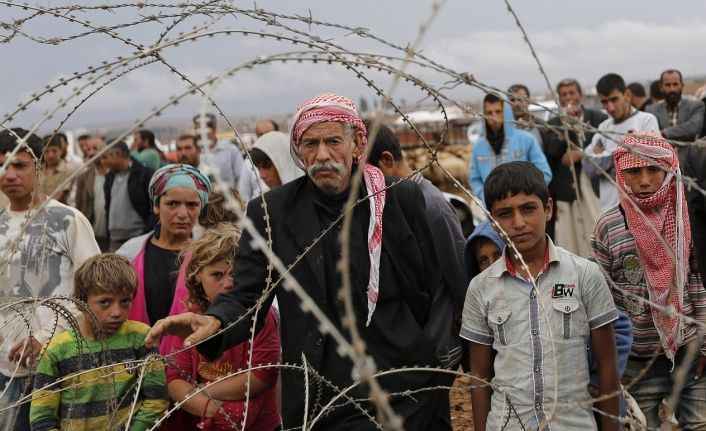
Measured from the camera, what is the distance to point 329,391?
3.10m

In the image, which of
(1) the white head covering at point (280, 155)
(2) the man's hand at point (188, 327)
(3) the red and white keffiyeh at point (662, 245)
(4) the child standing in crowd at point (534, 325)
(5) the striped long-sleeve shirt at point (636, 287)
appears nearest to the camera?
(2) the man's hand at point (188, 327)

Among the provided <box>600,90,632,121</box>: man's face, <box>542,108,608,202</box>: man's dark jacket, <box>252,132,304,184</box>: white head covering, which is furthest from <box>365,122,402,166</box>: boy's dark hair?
<box>542,108,608,202</box>: man's dark jacket

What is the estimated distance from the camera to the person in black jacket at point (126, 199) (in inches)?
315

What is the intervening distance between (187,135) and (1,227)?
468cm

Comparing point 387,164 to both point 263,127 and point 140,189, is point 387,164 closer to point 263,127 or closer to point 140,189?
point 140,189

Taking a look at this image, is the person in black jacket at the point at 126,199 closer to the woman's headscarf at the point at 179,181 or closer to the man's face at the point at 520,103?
the woman's headscarf at the point at 179,181

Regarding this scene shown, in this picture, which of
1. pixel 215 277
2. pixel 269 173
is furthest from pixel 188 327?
pixel 269 173

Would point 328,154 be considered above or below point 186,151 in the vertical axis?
above

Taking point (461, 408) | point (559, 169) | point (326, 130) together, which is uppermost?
A: point (326, 130)

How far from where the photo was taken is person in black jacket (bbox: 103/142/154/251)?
800 cm

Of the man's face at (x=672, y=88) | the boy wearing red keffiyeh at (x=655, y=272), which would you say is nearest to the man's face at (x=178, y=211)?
the boy wearing red keffiyeh at (x=655, y=272)

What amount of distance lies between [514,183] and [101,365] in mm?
1876

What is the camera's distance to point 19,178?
4.14 metres

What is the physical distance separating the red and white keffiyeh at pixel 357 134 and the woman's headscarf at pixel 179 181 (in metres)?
1.45
